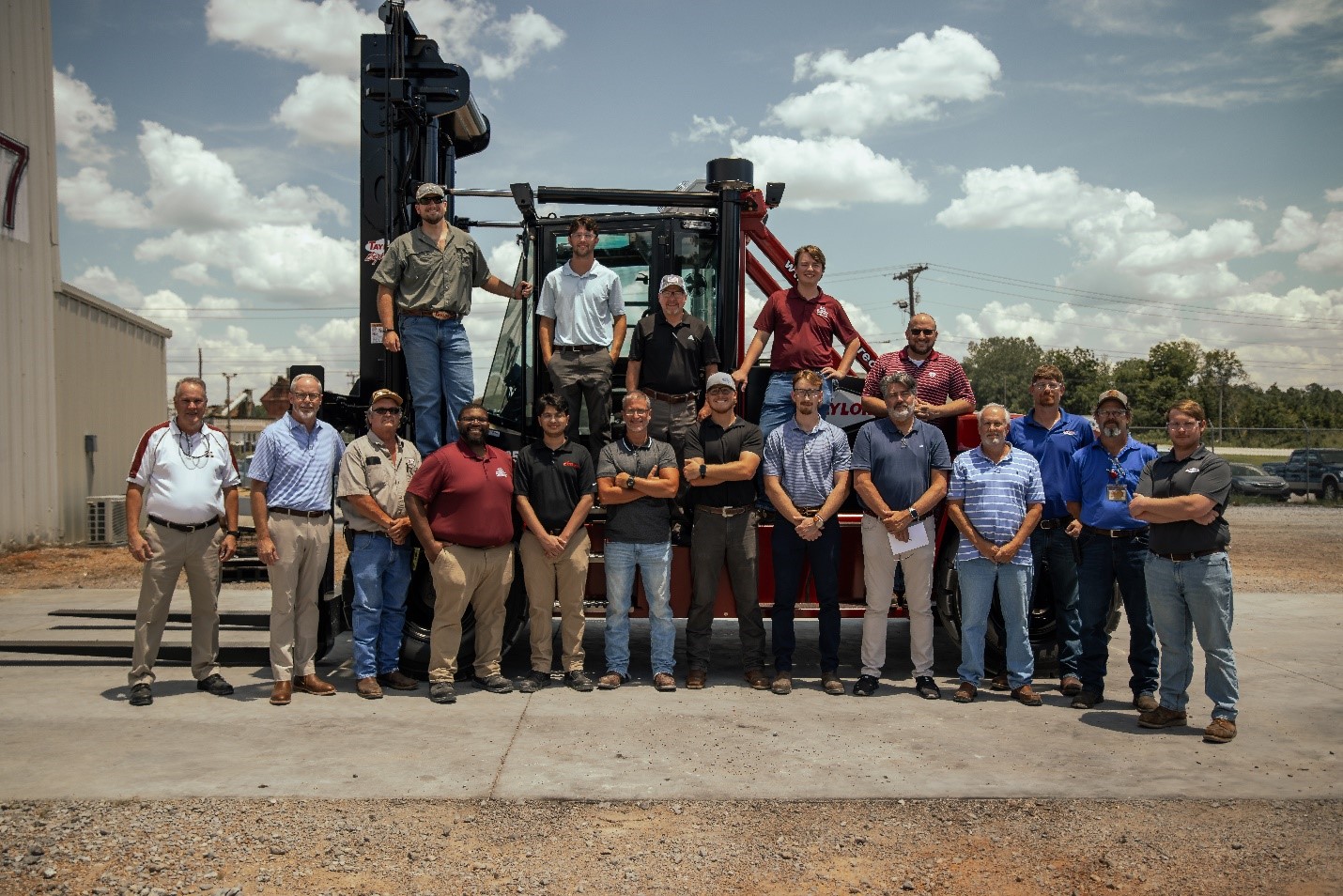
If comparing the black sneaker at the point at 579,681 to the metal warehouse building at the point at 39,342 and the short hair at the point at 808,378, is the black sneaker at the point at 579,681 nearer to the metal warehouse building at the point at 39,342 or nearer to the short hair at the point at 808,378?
the short hair at the point at 808,378

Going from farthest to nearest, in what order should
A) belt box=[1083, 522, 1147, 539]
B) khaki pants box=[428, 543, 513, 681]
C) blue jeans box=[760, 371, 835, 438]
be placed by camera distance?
blue jeans box=[760, 371, 835, 438]
khaki pants box=[428, 543, 513, 681]
belt box=[1083, 522, 1147, 539]

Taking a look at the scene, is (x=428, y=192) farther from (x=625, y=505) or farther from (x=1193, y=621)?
(x=1193, y=621)

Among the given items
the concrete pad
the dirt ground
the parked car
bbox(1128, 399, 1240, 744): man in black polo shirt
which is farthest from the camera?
the parked car


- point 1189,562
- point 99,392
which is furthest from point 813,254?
point 99,392

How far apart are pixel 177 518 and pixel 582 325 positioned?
285 cm

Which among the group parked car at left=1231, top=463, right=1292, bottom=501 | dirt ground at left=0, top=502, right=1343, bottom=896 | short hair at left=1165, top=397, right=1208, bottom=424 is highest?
short hair at left=1165, top=397, right=1208, bottom=424

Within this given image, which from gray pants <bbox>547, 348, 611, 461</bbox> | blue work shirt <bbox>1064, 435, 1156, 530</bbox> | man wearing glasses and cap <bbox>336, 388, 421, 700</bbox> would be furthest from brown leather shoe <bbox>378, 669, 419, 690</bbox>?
blue work shirt <bbox>1064, 435, 1156, 530</bbox>

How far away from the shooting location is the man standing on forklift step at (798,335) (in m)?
7.02

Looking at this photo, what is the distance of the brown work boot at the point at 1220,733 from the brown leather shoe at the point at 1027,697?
3.33ft

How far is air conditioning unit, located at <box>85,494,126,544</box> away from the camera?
1672 centimetres

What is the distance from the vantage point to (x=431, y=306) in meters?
6.69

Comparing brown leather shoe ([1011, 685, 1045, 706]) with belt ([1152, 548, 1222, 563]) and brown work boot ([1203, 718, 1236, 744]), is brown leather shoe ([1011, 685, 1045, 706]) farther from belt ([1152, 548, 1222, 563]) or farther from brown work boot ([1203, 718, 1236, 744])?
belt ([1152, 548, 1222, 563])

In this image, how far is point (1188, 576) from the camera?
221 inches

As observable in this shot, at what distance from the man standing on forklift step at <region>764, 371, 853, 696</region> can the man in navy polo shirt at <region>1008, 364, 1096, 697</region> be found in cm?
128
